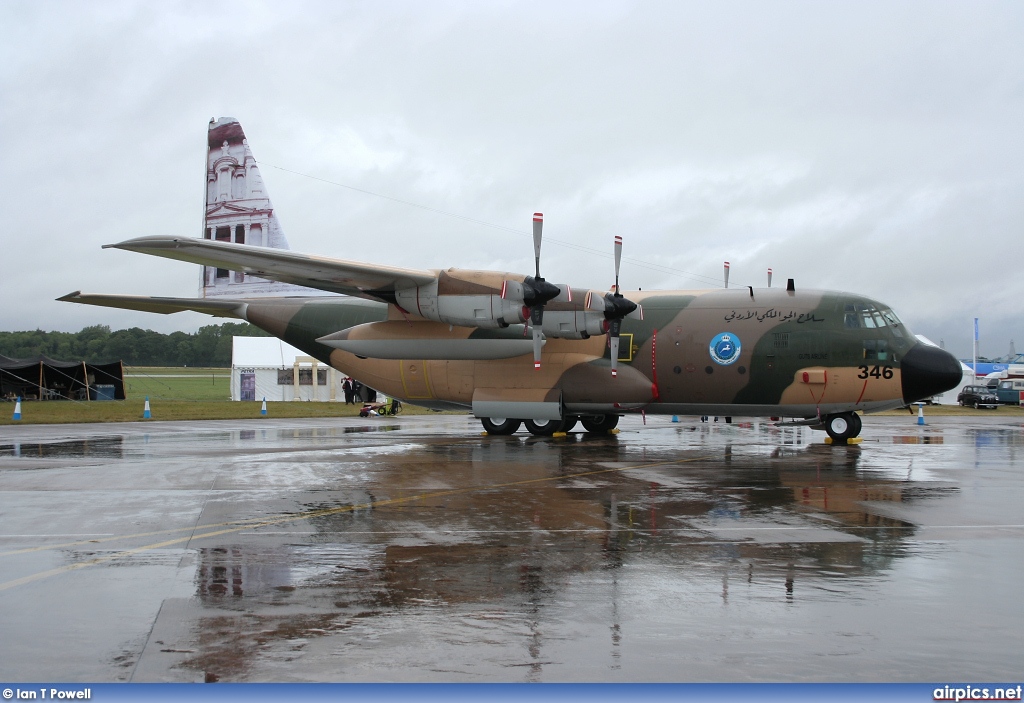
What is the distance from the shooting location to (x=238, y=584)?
6.17 m

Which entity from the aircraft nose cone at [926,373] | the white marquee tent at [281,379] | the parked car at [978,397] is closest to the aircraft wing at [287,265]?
the aircraft nose cone at [926,373]

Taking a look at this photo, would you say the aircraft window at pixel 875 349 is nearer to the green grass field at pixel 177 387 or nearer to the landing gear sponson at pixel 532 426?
the landing gear sponson at pixel 532 426

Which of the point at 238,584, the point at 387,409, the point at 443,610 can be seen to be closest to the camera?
the point at 443,610

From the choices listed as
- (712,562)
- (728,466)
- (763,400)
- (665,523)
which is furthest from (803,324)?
(712,562)

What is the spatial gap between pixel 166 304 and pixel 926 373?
19.4m

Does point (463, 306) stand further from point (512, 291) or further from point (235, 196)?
point (235, 196)

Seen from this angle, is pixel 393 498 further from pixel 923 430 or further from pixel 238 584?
pixel 923 430

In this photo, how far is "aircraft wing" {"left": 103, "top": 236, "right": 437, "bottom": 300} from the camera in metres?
15.7

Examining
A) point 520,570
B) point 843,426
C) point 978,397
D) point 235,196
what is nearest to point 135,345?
point 235,196

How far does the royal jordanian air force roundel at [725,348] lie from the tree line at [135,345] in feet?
263

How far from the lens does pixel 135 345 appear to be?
101125mm

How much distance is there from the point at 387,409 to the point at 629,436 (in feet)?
46.2

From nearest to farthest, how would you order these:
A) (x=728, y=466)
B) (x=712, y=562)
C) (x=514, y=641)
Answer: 1. (x=514, y=641)
2. (x=712, y=562)
3. (x=728, y=466)

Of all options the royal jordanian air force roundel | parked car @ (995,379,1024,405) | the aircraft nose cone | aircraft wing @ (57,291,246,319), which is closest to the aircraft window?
the aircraft nose cone
